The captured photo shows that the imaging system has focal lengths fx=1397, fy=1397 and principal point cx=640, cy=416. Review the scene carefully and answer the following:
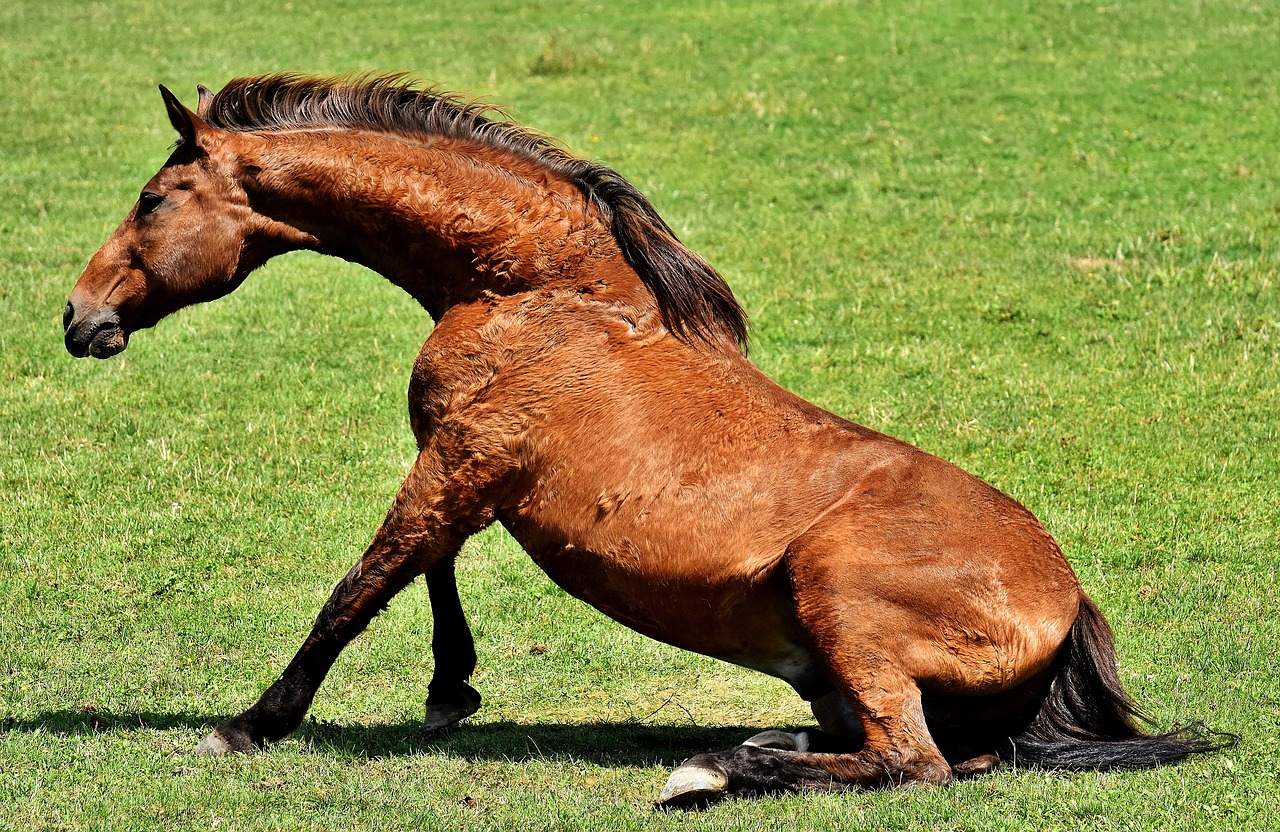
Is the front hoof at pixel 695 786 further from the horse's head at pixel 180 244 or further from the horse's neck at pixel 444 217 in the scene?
the horse's head at pixel 180 244

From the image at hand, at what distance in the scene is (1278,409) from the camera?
33.9ft

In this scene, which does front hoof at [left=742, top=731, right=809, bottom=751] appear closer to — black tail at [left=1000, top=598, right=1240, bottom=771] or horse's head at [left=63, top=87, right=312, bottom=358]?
black tail at [left=1000, top=598, right=1240, bottom=771]

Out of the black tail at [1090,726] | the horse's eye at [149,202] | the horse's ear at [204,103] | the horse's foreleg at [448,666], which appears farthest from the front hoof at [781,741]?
the horse's ear at [204,103]

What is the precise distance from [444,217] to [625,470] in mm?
1344

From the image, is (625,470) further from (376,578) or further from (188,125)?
(188,125)

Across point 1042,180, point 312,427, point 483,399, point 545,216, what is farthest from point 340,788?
point 1042,180

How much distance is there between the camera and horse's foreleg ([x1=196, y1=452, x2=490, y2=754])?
5.74 meters

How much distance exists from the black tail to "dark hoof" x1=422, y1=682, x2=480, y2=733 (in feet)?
7.80

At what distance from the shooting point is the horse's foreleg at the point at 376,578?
18.8ft

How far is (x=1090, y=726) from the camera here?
18.2 feet

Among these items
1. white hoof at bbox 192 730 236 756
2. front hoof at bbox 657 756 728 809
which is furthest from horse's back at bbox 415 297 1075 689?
white hoof at bbox 192 730 236 756

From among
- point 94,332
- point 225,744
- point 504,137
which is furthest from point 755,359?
point 225,744

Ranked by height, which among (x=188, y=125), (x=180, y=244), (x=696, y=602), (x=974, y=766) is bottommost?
(x=974, y=766)

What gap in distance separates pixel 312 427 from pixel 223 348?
213 centimetres
